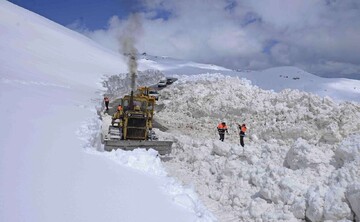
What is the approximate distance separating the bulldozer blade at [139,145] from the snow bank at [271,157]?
0.52m

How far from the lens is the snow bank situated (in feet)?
24.0

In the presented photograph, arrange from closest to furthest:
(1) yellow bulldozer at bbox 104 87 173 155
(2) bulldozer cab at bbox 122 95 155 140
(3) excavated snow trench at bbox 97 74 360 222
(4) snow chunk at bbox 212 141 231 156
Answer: (3) excavated snow trench at bbox 97 74 360 222, (4) snow chunk at bbox 212 141 231 156, (1) yellow bulldozer at bbox 104 87 173 155, (2) bulldozer cab at bbox 122 95 155 140

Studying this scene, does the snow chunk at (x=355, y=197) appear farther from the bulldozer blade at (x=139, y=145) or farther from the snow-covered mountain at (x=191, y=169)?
the bulldozer blade at (x=139, y=145)

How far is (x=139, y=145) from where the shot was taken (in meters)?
13.1

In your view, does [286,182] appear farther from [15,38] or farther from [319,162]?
A: [15,38]

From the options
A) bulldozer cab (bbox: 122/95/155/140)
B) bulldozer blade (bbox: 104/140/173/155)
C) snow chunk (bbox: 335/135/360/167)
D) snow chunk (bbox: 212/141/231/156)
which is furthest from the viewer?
bulldozer cab (bbox: 122/95/155/140)

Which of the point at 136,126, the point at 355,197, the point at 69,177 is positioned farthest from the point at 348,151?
the point at 136,126

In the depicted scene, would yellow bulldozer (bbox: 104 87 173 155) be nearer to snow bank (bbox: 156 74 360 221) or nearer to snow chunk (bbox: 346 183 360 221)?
snow bank (bbox: 156 74 360 221)

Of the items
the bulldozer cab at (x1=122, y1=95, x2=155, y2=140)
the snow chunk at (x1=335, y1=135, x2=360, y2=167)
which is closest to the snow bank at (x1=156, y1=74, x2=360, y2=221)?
the snow chunk at (x1=335, y1=135, x2=360, y2=167)

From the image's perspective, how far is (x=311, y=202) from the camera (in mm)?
7102

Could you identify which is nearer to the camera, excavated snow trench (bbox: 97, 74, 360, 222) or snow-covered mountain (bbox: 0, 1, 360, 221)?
snow-covered mountain (bbox: 0, 1, 360, 221)

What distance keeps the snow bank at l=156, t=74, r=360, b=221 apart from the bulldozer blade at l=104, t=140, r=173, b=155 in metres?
0.52

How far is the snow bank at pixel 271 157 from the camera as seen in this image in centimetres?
730

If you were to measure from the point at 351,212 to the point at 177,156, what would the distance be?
24.0 feet
